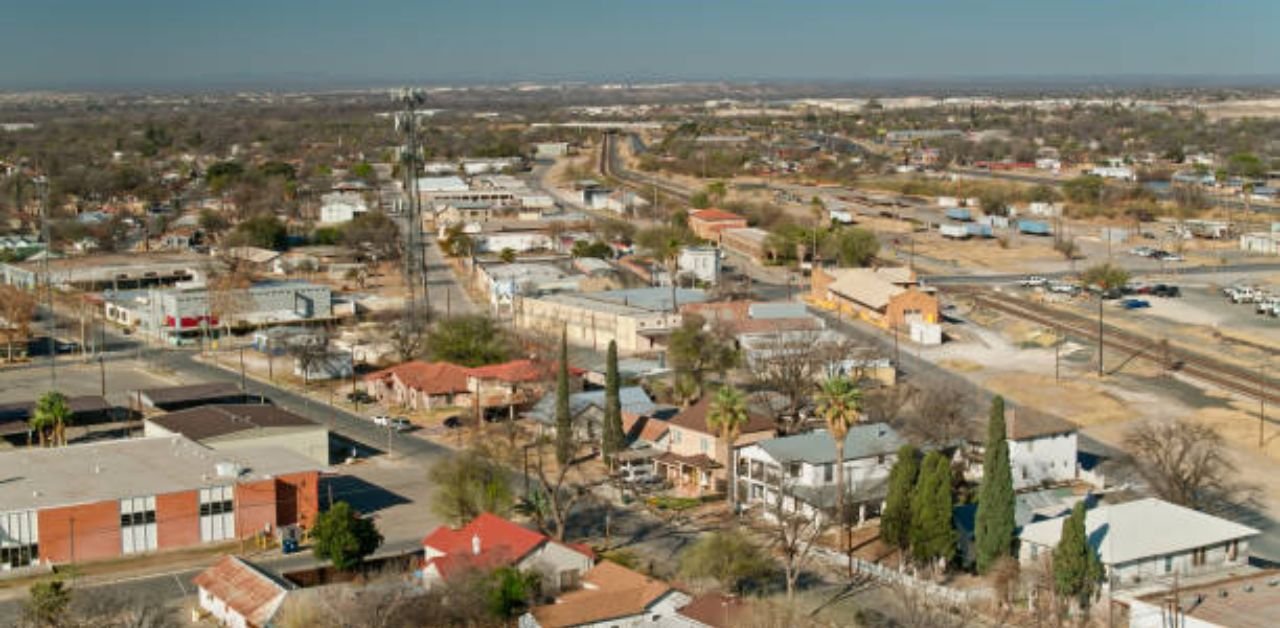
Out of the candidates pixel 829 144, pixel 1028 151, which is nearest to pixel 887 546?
pixel 1028 151

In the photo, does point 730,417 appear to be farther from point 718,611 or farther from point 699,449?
point 718,611

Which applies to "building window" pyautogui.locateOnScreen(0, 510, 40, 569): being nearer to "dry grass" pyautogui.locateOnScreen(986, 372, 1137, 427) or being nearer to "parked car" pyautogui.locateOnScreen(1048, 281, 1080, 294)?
"dry grass" pyautogui.locateOnScreen(986, 372, 1137, 427)

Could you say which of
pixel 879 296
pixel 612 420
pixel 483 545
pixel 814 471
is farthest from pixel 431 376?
pixel 879 296

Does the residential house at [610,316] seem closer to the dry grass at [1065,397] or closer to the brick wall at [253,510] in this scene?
the dry grass at [1065,397]

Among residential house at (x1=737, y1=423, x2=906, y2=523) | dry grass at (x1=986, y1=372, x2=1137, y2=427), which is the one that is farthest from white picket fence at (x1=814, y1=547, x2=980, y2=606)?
dry grass at (x1=986, y1=372, x2=1137, y2=427)

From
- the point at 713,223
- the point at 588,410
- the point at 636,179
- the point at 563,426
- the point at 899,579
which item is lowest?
the point at 899,579

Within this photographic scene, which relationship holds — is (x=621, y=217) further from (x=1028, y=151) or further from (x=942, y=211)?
(x=1028, y=151)
